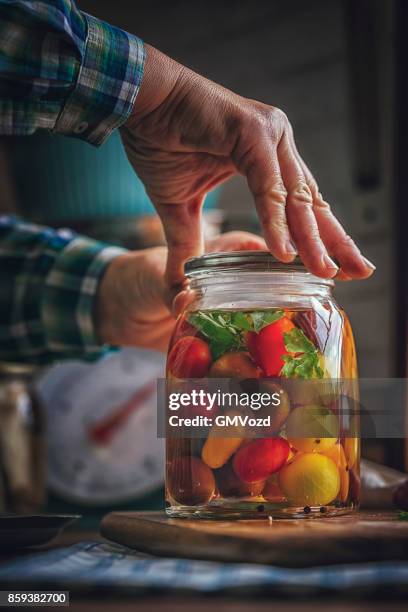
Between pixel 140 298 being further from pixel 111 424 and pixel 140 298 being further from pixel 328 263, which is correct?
pixel 111 424

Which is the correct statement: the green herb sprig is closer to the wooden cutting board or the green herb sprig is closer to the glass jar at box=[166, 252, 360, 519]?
the glass jar at box=[166, 252, 360, 519]

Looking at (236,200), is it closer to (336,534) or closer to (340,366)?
(340,366)

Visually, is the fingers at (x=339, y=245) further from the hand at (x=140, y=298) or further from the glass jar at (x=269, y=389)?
the hand at (x=140, y=298)

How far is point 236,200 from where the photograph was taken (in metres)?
1.82

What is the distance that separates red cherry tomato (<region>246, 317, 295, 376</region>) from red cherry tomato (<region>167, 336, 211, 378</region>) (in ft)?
0.12

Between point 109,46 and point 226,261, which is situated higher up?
point 109,46

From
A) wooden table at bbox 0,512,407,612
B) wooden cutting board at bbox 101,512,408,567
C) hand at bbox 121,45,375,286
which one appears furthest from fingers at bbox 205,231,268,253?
wooden table at bbox 0,512,407,612

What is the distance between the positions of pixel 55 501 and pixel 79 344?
1.71ft

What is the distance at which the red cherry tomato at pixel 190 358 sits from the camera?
2.09ft

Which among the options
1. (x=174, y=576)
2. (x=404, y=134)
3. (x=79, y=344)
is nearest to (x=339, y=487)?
(x=174, y=576)

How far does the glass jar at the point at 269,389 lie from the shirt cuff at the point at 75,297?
43cm

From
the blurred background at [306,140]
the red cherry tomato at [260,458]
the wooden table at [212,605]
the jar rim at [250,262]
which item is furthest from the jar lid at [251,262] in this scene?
the blurred background at [306,140]

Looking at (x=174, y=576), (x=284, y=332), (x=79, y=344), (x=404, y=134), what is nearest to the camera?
(x=174, y=576)

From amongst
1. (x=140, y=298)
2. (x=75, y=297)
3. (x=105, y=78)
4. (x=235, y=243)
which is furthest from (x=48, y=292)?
(x=105, y=78)
